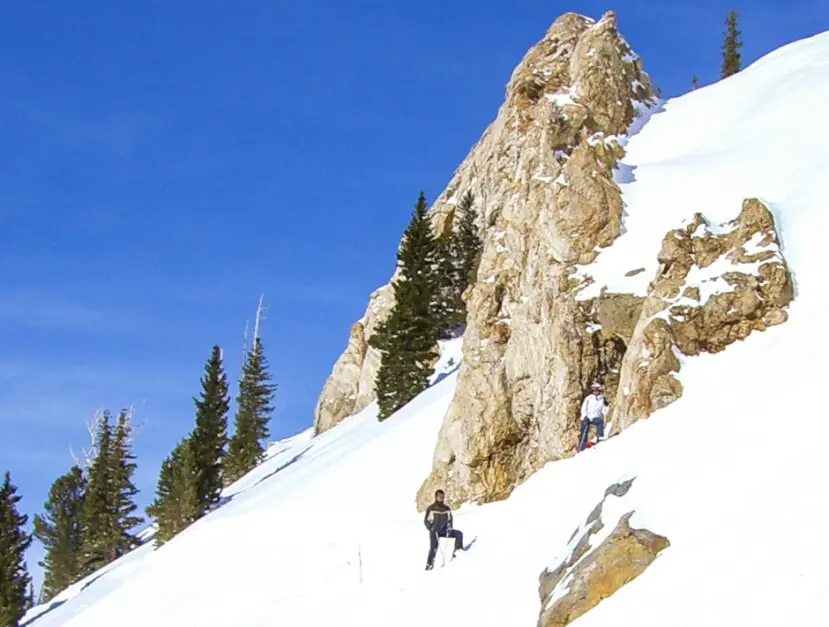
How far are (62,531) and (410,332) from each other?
3881 centimetres

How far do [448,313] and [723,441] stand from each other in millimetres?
38677

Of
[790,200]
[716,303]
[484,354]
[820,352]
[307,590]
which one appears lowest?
[307,590]

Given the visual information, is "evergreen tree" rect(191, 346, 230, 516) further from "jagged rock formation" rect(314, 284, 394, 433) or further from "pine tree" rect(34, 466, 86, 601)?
"pine tree" rect(34, 466, 86, 601)

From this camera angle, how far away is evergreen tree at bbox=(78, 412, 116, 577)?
57.6 metres

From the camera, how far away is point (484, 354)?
27.6 metres

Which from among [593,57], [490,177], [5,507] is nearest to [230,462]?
[5,507]

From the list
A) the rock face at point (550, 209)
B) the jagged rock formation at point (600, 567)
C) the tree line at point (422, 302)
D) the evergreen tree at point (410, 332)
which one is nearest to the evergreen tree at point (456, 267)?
the tree line at point (422, 302)

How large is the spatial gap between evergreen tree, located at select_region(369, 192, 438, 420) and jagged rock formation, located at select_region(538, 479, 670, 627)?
1117 inches

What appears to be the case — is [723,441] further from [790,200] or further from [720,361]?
[790,200]

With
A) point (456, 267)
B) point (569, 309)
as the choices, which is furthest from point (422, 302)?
point (569, 309)

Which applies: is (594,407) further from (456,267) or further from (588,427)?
(456,267)

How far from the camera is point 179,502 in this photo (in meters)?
48.2

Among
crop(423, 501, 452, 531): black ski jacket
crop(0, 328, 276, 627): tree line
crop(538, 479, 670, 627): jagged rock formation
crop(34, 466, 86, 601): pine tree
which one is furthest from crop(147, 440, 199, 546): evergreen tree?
crop(538, 479, 670, 627): jagged rock formation

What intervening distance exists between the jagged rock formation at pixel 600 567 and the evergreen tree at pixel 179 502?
35524 millimetres
